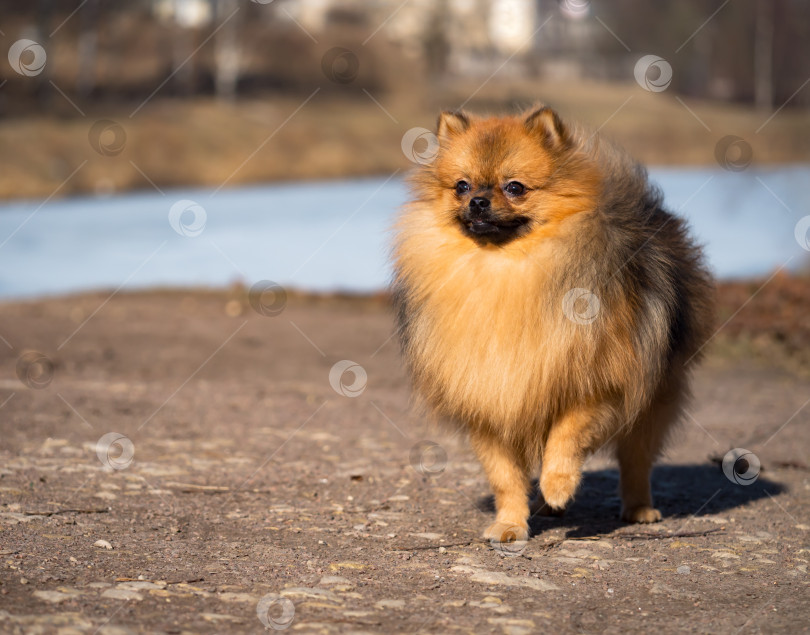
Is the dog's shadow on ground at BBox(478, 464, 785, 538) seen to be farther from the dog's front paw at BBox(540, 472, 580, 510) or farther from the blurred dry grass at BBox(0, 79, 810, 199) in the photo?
the blurred dry grass at BBox(0, 79, 810, 199)

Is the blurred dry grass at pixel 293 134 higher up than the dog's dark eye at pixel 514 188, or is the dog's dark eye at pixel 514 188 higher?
the blurred dry grass at pixel 293 134

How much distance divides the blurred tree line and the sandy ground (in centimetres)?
1907

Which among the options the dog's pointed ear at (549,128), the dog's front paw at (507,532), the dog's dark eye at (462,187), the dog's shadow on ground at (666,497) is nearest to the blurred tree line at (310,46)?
the dog's shadow on ground at (666,497)

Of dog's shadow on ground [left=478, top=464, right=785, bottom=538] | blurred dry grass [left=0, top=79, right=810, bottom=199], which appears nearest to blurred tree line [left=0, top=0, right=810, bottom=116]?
blurred dry grass [left=0, top=79, right=810, bottom=199]

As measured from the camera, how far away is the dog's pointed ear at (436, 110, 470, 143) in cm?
487

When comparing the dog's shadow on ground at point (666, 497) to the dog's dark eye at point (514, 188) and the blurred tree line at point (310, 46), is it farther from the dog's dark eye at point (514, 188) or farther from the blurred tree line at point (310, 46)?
the blurred tree line at point (310, 46)

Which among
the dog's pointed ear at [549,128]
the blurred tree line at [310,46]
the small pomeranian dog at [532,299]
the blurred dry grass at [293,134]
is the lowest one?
the small pomeranian dog at [532,299]

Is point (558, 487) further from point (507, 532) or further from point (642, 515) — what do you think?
point (642, 515)

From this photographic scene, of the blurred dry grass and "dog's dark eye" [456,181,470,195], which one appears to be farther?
the blurred dry grass

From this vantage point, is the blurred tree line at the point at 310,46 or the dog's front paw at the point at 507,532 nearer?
the dog's front paw at the point at 507,532

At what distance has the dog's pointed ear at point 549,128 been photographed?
4.64 metres

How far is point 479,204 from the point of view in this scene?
14.5 feet

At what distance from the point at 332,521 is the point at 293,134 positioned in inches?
966

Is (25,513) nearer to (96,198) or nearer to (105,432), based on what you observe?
(105,432)
